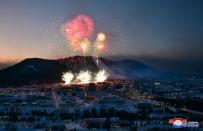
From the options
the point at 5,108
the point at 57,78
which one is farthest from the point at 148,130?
the point at 57,78

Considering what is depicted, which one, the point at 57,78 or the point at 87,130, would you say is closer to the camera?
the point at 87,130

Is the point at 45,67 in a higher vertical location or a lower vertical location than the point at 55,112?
higher

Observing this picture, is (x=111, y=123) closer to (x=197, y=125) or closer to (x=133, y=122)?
(x=133, y=122)

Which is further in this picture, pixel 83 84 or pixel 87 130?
pixel 83 84

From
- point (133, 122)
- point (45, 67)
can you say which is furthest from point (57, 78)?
point (133, 122)

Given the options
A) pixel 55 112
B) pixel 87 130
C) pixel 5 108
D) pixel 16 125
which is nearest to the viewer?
pixel 87 130

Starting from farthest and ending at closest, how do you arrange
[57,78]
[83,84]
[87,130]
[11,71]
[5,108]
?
[11,71]
[57,78]
[83,84]
[5,108]
[87,130]

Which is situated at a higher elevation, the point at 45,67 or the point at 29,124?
the point at 45,67

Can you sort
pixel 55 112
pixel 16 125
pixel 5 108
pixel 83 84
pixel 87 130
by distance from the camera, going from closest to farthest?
1. pixel 87 130
2. pixel 16 125
3. pixel 55 112
4. pixel 5 108
5. pixel 83 84

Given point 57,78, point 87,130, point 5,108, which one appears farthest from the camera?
point 57,78

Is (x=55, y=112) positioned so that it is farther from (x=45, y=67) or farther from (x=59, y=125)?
(x=45, y=67)
